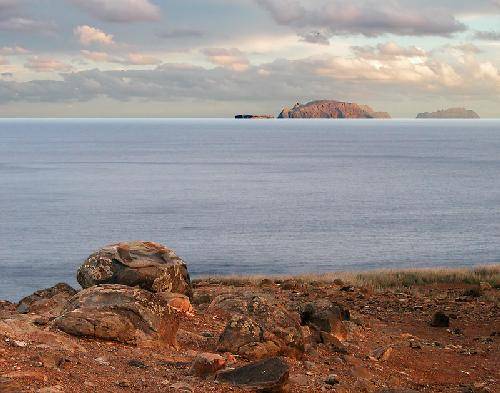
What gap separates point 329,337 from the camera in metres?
17.2

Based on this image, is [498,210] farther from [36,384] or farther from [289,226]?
[36,384]

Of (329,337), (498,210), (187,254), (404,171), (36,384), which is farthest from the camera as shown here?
(404,171)

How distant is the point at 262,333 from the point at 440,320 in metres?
9.61

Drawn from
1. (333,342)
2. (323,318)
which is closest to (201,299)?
(323,318)

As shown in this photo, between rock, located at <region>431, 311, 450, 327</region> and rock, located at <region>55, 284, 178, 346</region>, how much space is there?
34.8ft

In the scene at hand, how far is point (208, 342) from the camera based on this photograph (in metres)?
15.4

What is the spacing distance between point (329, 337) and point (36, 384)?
861cm

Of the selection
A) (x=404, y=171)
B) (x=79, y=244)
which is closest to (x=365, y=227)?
(x=79, y=244)

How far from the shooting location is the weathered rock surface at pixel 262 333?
14414 millimetres

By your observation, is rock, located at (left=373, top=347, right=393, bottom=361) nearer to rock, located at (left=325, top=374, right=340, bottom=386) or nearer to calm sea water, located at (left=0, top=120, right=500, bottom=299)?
rock, located at (left=325, top=374, right=340, bottom=386)

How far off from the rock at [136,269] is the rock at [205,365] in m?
6.29

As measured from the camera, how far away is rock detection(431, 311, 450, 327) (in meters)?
22.4

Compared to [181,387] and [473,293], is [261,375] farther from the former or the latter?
[473,293]

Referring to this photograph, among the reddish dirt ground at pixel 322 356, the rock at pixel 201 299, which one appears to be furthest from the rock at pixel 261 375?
the rock at pixel 201 299
